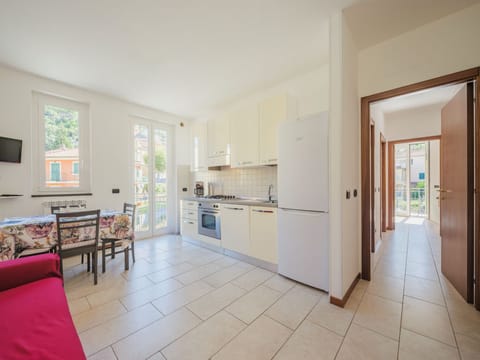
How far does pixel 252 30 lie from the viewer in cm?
207

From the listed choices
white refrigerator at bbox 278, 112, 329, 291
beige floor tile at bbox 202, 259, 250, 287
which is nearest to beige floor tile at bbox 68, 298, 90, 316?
beige floor tile at bbox 202, 259, 250, 287

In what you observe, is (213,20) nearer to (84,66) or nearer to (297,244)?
(84,66)

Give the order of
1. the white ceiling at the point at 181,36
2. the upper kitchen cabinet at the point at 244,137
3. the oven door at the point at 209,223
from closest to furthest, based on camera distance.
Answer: the white ceiling at the point at 181,36
the upper kitchen cabinet at the point at 244,137
the oven door at the point at 209,223

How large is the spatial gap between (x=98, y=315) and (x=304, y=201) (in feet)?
7.24

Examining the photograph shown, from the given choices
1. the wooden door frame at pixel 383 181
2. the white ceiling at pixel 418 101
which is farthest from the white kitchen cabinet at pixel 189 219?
A: the wooden door frame at pixel 383 181

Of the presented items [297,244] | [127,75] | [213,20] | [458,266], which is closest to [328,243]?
[297,244]

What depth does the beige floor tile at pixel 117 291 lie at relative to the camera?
198 cm

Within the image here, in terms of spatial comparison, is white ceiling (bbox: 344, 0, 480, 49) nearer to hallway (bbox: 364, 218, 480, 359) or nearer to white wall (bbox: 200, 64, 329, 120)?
white wall (bbox: 200, 64, 329, 120)

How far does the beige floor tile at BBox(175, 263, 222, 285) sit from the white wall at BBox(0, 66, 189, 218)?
2108mm

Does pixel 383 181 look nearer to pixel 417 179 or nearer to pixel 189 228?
pixel 417 179

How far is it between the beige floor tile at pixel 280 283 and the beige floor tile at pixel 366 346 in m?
0.74

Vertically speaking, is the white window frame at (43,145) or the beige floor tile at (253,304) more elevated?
the white window frame at (43,145)

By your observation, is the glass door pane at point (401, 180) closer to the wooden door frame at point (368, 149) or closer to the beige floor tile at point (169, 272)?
the wooden door frame at point (368, 149)

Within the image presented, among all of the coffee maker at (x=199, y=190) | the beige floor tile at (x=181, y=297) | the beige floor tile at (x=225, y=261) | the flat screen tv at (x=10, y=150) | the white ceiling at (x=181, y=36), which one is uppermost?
the white ceiling at (x=181, y=36)
